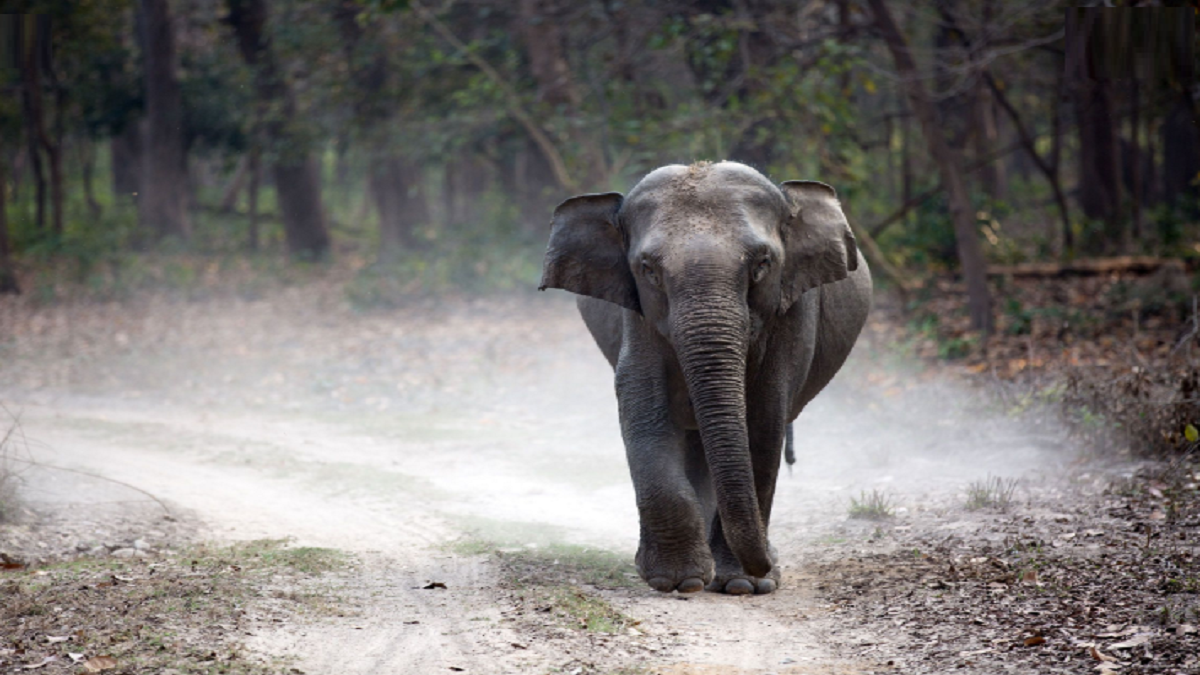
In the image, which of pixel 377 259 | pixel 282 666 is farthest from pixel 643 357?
pixel 377 259

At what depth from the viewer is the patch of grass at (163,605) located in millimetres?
4918

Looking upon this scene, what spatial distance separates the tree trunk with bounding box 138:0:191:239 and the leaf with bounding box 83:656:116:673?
2218 centimetres

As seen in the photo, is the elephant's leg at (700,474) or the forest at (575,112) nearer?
the elephant's leg at (700,474)

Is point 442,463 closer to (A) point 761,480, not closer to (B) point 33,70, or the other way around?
(A) point 761,480

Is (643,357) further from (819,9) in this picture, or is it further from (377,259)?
(377,259)

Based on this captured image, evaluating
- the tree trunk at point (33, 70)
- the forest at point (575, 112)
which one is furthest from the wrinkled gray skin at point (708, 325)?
the tree trunk at point (33, 70)

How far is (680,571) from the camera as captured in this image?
621 cm

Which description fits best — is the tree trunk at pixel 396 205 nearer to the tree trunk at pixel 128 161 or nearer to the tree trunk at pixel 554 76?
the tree trunk at pixel 554 76

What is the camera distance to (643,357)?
244 inches

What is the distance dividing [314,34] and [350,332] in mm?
6178

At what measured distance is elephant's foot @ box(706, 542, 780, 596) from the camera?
6.25 meters

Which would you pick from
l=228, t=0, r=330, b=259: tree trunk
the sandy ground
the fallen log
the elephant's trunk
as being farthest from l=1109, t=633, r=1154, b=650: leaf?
l=228, t=0, r=330, b=259: tree trunk

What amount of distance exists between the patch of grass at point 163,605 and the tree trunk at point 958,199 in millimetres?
8877

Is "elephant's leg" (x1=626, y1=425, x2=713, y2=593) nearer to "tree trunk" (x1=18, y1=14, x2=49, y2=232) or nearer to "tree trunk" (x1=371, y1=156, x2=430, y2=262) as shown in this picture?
"tree trunk" (x1=371, y1=156, x2=430, y2=262)
